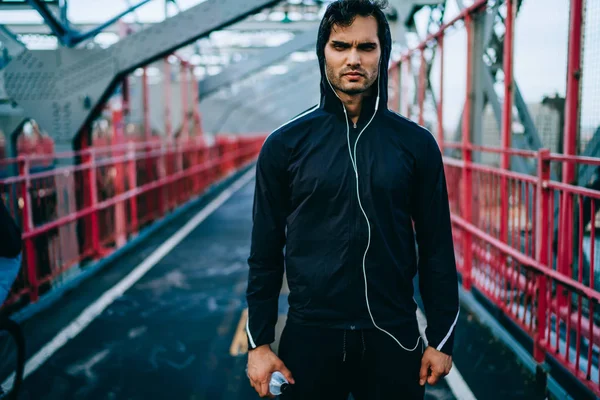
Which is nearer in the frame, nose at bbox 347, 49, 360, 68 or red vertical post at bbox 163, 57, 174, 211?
nose at bbox 347, 49, 360, 68

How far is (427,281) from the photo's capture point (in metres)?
→ 2.36

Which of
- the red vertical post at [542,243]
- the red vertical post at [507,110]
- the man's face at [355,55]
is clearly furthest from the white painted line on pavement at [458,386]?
the man's face at [355,55]

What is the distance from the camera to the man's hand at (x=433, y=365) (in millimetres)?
2299

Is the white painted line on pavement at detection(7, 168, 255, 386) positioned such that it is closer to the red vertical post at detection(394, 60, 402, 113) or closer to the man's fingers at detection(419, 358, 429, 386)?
the man's fingers at detection(419, 358, 429, 386)

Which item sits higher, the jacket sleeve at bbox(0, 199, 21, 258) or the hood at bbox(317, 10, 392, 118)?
the hood at bbox(317, 10, 392, 118)

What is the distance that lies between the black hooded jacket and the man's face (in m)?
0.07

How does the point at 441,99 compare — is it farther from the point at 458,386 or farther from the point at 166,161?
the point at 166,161

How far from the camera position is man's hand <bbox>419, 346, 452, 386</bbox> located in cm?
230

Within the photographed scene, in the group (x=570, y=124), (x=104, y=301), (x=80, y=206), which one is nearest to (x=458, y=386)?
(x=570, y=124)

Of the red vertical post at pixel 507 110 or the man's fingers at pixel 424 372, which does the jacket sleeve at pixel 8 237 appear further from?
the red vertical post at pixel 507 110

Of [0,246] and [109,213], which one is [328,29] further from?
[109,213]

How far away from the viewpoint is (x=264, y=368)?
2.30m

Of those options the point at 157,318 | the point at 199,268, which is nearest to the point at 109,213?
the point at 199,268

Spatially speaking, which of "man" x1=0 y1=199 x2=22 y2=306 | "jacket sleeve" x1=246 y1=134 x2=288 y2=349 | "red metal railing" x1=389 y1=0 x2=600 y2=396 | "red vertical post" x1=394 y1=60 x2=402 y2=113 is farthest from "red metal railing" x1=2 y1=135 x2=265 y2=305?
"red vertical post" x1=394 y1=60 x2=402 y2=113
